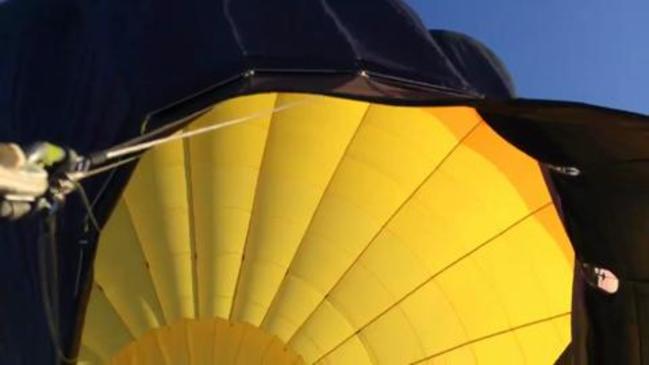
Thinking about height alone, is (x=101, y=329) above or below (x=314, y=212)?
below

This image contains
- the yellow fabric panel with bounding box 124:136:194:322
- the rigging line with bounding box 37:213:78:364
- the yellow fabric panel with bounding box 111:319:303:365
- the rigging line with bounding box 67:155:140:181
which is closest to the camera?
the rigging line with bounding box 67:155:140:181

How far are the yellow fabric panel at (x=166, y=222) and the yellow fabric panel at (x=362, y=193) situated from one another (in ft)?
1.53

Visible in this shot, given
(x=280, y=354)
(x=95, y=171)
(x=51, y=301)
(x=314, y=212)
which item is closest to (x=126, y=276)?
(x=280, y=354)

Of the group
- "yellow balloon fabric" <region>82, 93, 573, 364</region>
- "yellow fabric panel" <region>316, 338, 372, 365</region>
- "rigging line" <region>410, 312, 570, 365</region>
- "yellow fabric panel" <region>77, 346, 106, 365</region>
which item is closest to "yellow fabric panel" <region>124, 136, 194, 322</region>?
"yellow balloon fabric" <region>82, 93, 573, 364</region>

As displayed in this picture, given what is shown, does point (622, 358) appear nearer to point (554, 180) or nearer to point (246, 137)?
point (554, 180)

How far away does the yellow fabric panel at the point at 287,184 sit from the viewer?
181 inches

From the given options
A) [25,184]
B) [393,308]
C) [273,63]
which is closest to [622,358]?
[393,308]

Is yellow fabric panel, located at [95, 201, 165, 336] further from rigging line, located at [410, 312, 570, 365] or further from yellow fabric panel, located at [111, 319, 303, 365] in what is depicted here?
rigging line, located at [410, 312, 570, 365]

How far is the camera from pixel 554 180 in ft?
12.7

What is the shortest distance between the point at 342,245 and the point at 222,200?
2.01 feet

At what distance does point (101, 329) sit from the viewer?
184 inches

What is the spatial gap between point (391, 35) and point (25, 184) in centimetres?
187

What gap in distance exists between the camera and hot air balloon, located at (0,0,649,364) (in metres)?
3.63

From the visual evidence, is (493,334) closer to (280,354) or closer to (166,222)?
(280,354)
